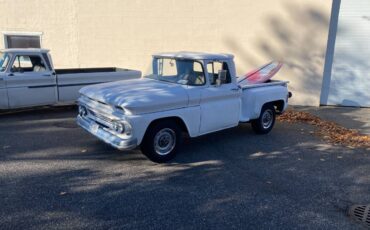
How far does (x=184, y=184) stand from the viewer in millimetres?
4785

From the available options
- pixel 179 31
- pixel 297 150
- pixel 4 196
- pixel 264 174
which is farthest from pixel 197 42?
pixel 4 196

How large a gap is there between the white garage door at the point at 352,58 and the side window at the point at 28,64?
8996 millimetres

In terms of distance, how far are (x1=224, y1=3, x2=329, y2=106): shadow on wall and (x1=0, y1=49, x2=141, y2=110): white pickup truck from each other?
5.21 meters

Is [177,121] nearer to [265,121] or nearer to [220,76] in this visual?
[220,76]

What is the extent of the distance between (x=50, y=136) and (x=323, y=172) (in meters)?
5.44

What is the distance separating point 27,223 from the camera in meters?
3.64

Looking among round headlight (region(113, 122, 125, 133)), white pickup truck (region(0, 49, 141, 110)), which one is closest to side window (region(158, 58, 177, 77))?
round headlight (region(113, 122, 125, 133))

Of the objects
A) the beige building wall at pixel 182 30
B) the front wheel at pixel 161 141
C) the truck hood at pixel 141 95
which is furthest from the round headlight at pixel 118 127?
the beige building wall at pixel 182 30

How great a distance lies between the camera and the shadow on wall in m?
→ 10.2

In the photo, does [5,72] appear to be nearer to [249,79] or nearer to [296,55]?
[249,79]

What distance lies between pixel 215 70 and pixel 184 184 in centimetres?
240

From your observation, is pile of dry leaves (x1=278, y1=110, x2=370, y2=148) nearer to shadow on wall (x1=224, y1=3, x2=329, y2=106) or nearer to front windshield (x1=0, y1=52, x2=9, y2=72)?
shadow on wall (x1=224, y1=3, x2=329, y2=106)

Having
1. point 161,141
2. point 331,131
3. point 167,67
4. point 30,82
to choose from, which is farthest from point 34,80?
point 331,131

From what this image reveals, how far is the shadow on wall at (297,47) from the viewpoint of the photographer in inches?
400
